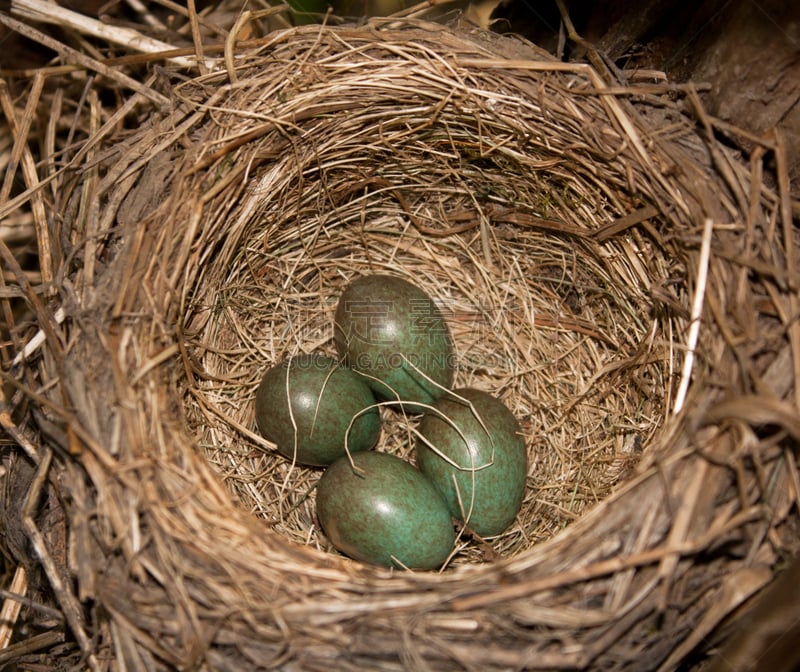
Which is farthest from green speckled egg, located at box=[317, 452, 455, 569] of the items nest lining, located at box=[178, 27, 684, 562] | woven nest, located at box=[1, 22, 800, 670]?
nest lining, located at box=[178, 27, 684, 562]

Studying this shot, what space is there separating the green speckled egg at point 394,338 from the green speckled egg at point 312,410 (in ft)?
0.27

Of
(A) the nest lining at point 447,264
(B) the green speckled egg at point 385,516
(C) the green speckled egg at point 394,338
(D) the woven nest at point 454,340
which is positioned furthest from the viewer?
(C) the green speckled egg at point 394,338

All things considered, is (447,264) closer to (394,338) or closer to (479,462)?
(394,338)

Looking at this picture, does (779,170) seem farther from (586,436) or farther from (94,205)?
(94,205)

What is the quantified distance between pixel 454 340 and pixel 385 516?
75cm

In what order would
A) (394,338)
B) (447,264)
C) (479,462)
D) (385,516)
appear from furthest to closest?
(447,264) < (394,338) < (479,462) < (385,516)

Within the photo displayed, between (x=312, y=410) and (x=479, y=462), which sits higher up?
(x=479, y=462)

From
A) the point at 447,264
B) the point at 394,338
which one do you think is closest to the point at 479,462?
the point at 394,338

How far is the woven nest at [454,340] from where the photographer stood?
1.32 meters

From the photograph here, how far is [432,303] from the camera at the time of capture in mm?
2047

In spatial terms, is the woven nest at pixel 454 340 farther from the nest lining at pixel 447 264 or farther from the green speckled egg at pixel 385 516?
the green speckled egg at pixel 385 516

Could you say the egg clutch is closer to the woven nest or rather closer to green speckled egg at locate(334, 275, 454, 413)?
green speckled egg at locate(334, 275, 454, 413)

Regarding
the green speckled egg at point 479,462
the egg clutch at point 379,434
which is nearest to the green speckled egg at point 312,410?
the egg clutch at point 379,434

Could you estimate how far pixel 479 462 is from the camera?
1.81m
